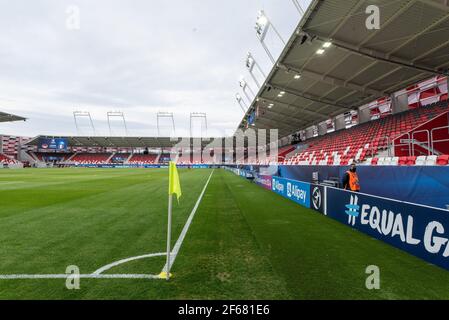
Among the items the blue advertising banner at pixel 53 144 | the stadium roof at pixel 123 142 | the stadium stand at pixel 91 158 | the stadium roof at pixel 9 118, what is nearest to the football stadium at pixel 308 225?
the stadium roof at pixel 9 118

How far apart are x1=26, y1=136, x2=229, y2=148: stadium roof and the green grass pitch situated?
7236 cm

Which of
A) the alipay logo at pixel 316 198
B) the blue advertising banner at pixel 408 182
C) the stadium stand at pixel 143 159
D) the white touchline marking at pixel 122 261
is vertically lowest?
the white touchline marking at pixel 122 261

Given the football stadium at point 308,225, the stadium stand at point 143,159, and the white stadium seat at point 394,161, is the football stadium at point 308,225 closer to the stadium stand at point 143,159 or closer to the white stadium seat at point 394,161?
the white stadium seat at point 394,161

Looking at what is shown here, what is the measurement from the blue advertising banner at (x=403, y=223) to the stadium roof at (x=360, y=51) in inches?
358

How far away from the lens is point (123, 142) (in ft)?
283

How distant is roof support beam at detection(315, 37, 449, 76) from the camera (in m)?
15.1

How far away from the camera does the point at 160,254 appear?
16.8ft

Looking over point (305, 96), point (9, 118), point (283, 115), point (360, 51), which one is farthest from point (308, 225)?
point (9, 118)

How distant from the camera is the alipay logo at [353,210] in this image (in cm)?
718

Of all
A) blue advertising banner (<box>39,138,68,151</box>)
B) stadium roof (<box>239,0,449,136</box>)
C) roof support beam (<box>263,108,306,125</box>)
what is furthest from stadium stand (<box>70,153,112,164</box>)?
stadium roof (<box>239,0,449,136</box>)

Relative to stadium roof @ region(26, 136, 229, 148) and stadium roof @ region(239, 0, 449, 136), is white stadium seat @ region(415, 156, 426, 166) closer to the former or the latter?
stadium roof @ region(239, 0, 449, 136)

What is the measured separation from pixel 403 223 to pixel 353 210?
6.40 feet

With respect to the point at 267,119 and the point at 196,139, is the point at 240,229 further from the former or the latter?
the point at 196,139

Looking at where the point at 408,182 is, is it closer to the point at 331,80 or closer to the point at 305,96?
the point at 331,80
